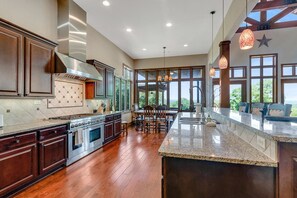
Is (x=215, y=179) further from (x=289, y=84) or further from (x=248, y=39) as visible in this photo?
(x=289, y=84)

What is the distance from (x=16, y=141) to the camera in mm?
2178

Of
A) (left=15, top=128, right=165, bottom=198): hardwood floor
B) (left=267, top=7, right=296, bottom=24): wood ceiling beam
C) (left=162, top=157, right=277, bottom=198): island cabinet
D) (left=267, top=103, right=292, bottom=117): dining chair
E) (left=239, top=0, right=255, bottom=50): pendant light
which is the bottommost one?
(left=15, top=128, right=165, bottom=198): hardwood floor

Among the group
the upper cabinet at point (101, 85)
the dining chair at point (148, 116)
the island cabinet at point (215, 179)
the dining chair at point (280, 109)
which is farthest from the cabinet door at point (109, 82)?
the dining chair at point (280, 109)

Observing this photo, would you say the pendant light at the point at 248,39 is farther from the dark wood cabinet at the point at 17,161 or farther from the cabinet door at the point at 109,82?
the cabinet door at the point at 109,82

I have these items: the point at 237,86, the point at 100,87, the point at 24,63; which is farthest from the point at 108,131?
the point at 237,86

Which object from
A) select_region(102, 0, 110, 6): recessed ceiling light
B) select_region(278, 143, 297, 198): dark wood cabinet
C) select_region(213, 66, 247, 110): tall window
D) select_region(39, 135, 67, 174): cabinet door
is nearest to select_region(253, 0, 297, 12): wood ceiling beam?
select_region(213, 66, 247, 110): tall window

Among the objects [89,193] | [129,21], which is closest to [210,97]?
[129,21]

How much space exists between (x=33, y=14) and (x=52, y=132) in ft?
7.28

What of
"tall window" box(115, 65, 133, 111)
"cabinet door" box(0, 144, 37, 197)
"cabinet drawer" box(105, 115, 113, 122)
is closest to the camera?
"cabinet door" box(0, 144, 37, 197)

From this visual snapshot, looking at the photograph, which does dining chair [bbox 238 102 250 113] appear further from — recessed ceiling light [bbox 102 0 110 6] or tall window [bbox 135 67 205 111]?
recessed ceiling light [bbox 102 0 110 6]

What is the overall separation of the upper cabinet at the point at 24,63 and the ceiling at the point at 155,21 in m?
1.63

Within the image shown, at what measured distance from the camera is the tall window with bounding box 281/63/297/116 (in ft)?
23.4

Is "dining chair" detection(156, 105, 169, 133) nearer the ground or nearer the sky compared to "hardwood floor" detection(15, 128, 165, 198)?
nearer the sky

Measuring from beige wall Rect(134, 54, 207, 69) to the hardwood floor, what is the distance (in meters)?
5.37
